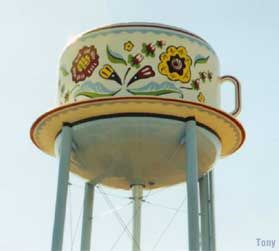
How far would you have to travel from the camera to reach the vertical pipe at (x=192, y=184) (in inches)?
533

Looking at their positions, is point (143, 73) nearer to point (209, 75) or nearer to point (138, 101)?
point (138, 101)

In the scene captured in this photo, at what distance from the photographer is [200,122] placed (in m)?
15.1

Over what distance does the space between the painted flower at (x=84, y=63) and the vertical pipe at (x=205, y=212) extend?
464 cm

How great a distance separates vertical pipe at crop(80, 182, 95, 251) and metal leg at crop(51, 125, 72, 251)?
3.11 metres

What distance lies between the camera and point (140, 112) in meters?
14.7

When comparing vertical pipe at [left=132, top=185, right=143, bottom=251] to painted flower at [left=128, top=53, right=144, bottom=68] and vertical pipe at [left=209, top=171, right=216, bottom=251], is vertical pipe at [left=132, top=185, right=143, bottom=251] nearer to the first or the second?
vertical pipe at [left=209, top=171, right=216, bottom=251]

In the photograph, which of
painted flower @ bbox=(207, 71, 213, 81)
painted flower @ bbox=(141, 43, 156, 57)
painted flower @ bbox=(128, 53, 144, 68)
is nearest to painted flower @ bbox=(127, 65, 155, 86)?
painted flower @ bbox=(128, 53, 144, 68)

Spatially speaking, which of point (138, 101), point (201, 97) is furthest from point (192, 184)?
point (201, 97)

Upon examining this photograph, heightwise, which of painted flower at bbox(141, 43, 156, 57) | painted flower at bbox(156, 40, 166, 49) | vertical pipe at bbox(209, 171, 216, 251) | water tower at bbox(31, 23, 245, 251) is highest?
painted flower at bbox(156, 40, 166, 49)

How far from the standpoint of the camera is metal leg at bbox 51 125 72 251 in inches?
548

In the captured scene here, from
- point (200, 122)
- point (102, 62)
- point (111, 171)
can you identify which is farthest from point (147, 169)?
point (102, 62)

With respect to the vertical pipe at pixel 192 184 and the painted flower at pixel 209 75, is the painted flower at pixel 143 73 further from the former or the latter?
the painted flower at pixel 209 75

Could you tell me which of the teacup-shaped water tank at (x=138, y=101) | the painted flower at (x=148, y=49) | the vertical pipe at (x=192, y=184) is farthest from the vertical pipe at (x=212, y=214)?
the painted flower at (x=148, y=49)

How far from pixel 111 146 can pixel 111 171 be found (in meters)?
1.62
